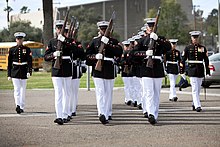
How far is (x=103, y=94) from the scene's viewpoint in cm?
1191

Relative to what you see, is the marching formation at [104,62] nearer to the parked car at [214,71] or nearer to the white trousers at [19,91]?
the white trousers at [19,91]

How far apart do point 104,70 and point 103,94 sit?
541 mm

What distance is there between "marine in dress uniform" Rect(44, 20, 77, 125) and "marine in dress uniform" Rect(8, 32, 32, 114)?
2316 millimetres

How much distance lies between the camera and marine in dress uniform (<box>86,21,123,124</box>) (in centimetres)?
1186

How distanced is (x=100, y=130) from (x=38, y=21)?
302 feet

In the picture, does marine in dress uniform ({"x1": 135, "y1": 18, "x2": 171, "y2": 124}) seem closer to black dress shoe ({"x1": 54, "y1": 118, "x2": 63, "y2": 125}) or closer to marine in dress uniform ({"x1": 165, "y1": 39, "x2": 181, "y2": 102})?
black dress shoe ({"x1": 54, "y1": 118, "x2": 63, "y2": 125})

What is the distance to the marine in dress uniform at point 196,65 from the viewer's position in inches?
551

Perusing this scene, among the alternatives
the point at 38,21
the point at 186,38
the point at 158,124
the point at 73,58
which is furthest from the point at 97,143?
the point at 38,21

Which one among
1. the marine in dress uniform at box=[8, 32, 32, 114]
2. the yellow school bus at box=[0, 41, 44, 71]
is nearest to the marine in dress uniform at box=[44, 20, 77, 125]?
the marine in dress uniform at box=[8, 32, 32, 114]

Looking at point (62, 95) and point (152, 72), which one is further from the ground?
point (152, 72)

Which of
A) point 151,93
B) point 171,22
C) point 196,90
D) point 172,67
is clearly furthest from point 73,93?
point 171,22

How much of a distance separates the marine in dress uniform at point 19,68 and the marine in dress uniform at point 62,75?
2316 millimetres

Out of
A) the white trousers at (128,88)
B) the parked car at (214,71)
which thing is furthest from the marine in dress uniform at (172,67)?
the parked car at (214,71)

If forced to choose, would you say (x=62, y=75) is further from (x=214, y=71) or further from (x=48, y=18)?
(x=48, y=18)
